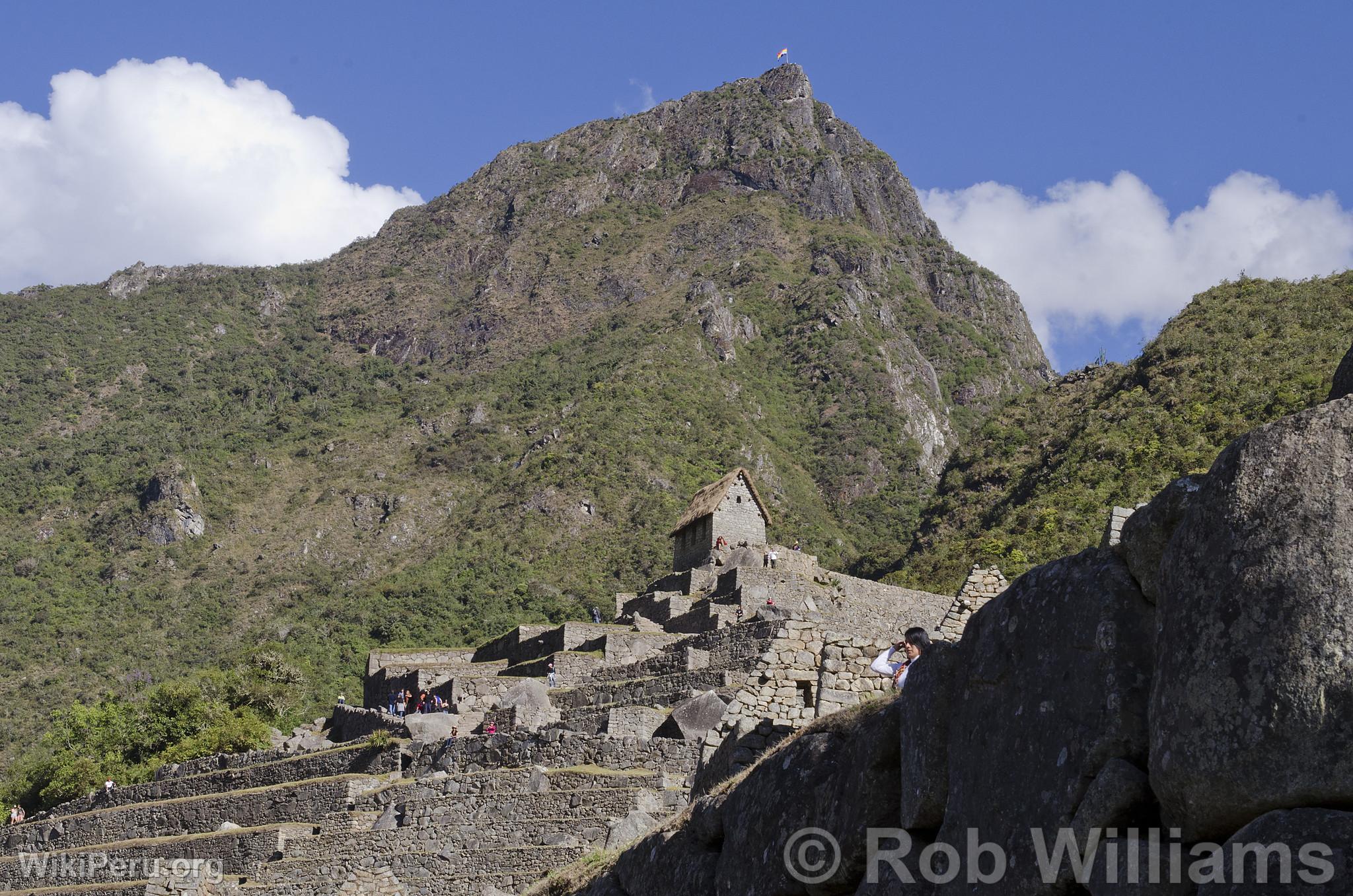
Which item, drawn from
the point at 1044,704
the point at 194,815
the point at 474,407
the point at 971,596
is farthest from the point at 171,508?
the point at 1044,704

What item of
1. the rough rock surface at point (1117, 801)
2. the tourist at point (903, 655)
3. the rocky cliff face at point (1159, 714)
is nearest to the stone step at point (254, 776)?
the tourist at point (903, 655)

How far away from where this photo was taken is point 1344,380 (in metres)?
6.03

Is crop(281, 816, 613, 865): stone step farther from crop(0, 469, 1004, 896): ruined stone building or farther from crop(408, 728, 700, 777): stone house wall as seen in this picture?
crop(408, 728, 700, 777): stone house wall

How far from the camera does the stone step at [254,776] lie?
27.8 meters

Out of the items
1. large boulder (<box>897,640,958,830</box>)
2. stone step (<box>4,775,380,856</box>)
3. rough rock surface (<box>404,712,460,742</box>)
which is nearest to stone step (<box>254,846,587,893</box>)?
stone step (<box>4,775,380,856</box>)

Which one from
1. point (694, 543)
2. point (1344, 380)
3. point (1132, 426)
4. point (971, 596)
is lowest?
point (1344, 380)

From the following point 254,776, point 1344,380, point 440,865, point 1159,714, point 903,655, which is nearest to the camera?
point 1159,714

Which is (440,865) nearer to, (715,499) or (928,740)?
(928,740)

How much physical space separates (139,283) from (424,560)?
3594 inches

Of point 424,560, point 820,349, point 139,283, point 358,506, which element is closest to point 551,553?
point 424,560

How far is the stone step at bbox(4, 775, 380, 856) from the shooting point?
2706 centimetres

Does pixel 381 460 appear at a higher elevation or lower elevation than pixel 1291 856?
higher

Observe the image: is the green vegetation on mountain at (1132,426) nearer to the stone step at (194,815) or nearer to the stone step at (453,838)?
the stone step at (194,815)

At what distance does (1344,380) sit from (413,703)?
32.3 meters
